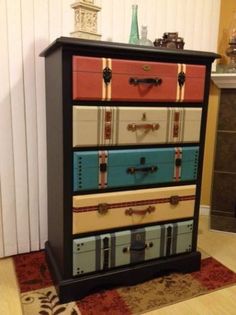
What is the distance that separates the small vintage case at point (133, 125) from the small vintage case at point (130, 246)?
446mm

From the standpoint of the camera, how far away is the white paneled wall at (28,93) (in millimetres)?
1621

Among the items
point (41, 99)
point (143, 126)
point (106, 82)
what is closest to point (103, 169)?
point (143, 126)

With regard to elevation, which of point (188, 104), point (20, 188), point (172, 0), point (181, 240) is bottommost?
point (181, 240)

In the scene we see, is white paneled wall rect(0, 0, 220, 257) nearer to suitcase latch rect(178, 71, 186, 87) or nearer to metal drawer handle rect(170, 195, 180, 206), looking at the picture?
suitcase latch rect(178, 71, 186, 87)

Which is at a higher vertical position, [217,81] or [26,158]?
[217,81]

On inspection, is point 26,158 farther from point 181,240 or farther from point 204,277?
point 204,277

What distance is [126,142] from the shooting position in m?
1.41

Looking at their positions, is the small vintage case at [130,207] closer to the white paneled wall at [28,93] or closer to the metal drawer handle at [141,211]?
the metal drawer handle at [141,211]

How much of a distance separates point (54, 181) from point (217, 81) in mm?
1341

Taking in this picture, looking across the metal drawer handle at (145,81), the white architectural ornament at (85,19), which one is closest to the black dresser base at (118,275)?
the metal drawer handle at (145,81)

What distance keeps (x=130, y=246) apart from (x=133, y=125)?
23.4 inches

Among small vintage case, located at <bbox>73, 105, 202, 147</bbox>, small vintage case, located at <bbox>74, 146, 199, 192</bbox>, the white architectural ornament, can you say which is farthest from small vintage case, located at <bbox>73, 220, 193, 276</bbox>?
the white architectural ornament

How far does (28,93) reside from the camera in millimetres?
1700

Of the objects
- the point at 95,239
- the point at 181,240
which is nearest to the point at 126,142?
the point at 95,239
